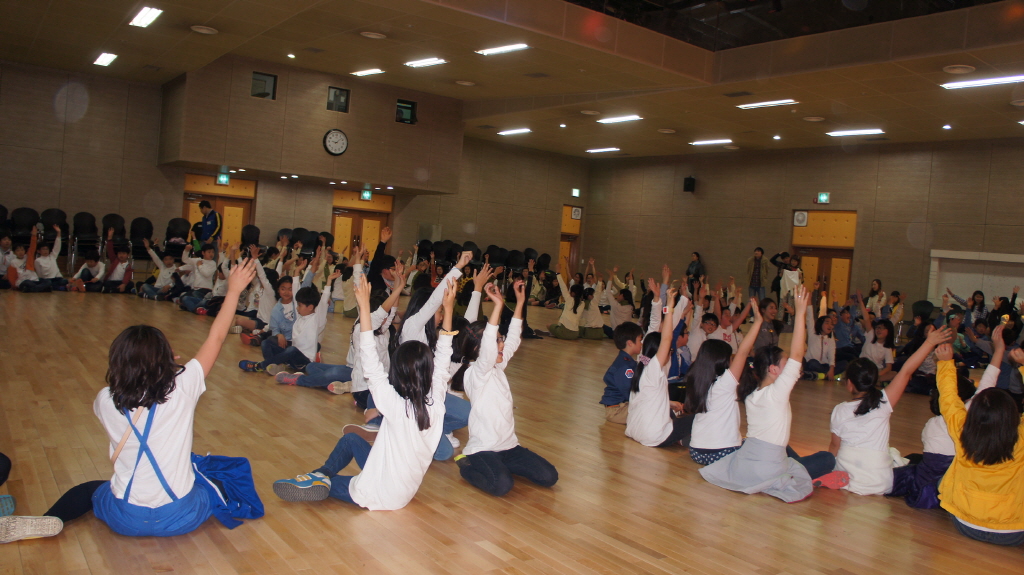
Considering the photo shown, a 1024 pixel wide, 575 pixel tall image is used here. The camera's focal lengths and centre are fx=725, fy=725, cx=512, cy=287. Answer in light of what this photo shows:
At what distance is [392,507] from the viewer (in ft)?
11.9

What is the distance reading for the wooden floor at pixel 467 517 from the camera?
10.0 ft

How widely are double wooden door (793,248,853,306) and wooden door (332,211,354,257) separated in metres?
10.9

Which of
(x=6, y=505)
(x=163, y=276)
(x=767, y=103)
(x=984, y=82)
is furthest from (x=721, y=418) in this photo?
(x=163, y=276)

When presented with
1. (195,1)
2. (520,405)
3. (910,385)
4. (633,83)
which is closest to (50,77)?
(195,1)

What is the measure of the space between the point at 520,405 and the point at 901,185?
42.0ft

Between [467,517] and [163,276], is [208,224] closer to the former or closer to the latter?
[163,276]

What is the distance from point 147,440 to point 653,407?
3454 mm

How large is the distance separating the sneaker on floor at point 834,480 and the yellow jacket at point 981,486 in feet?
2.03

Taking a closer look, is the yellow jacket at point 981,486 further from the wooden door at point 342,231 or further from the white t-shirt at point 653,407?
the wooden door at point 342,231

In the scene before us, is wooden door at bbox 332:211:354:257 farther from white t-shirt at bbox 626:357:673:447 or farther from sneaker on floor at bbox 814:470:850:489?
sneaker on floor at bbox 814:470:850:489

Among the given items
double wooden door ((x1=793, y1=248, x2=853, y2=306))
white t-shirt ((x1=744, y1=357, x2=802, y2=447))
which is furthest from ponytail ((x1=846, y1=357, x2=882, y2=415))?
double wooden door ((x1=793, y1=248, x2=853, y2=306))

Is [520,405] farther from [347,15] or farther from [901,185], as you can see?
[901,185]

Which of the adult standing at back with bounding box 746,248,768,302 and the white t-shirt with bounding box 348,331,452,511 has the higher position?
the adult standing at back with bounding box 746,248,768,302

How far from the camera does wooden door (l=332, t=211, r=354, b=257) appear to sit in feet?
58.1
